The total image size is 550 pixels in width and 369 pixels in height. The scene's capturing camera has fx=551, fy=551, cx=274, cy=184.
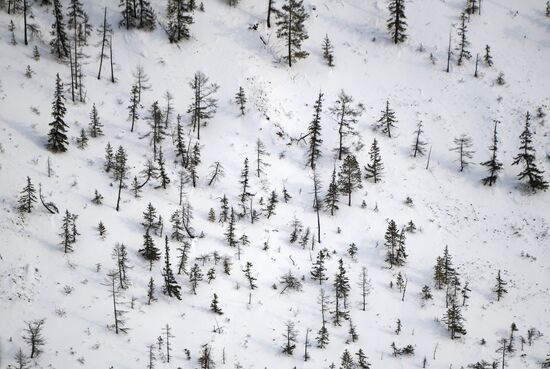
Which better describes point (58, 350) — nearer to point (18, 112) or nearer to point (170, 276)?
point (170, 276)

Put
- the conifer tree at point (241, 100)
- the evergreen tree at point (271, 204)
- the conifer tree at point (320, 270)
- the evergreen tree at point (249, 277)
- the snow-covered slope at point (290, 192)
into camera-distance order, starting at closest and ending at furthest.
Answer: the snow-covered slope at point (290, 192), the evergreen tree at point (249, 277), the conifer tree at point (320, 270), the evergreen tree at point (271, 204), the conifer tree at point (241, 100)

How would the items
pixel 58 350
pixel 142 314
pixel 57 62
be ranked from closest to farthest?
1. pixel 58 350
2. pixel 142 314
3. pixel 57 62

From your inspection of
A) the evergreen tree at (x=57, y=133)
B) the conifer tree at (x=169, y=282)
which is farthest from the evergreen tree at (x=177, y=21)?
the conifer tree at (x=169, y=282)

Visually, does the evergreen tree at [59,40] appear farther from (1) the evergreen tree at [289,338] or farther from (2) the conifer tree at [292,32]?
(1) the evergreen tree at [289,338]

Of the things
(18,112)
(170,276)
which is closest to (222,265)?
(170,276)

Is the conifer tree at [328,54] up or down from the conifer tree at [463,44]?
down

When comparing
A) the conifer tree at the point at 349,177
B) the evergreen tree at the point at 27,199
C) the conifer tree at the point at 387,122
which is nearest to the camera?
the evergreen tree at the point at 27,199

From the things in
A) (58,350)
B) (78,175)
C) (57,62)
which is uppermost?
(57,62)
